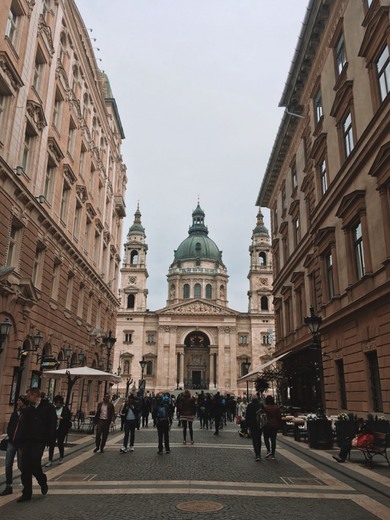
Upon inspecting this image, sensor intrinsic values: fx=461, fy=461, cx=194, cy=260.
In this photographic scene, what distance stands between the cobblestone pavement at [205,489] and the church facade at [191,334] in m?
70.9

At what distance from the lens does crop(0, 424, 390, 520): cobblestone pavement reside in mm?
6922

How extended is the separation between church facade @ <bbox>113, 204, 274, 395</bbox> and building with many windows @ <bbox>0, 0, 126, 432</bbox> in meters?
50.8

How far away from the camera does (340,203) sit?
18172 mm

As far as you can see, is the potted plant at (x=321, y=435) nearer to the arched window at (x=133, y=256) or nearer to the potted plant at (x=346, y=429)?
the potted plant at (x=346, y=429)

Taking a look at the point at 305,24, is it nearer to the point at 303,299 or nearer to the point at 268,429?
the point at 303,299

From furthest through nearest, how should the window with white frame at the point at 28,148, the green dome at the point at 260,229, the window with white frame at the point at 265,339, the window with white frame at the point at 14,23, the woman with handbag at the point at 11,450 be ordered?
the green dome at the point at 260,229 → the window with white frame at the point at 265,339 → the window with white frame at the point at 28,148 → the window with white frame at the point at 14,23 → the woman with handbag at the point at 11,450

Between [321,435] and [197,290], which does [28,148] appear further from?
[197,290]

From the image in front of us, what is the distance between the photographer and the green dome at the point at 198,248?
107 meters

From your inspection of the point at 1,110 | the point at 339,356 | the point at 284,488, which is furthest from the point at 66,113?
the point at 284,488

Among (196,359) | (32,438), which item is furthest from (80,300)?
(196,359)

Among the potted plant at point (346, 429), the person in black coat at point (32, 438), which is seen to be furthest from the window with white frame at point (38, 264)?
the potted plant at point (346, 429)

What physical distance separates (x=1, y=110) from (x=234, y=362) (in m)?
74.4

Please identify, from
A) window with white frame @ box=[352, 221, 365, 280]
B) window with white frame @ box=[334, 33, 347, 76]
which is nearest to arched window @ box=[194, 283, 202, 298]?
window with white frame @ box=[334, 33, 347, 76]

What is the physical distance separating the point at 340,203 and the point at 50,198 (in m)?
13.6
